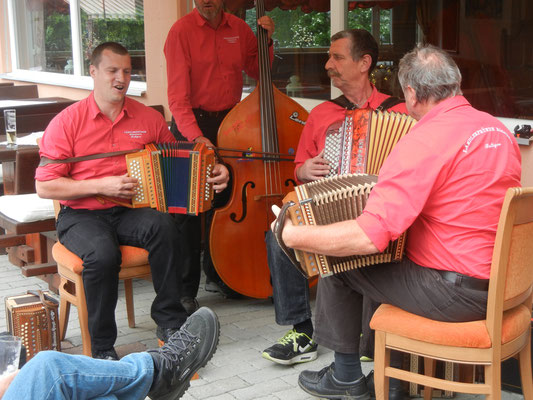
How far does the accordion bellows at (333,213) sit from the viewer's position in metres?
2.58

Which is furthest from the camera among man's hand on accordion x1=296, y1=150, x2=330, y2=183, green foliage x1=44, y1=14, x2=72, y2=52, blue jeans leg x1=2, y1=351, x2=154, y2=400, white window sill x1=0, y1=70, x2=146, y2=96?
green foliage x1=44, y1=14, x2=72, y2=52

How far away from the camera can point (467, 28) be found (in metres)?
4.36

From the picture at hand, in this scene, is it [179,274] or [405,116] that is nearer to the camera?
[405,116]

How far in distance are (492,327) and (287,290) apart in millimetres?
1269

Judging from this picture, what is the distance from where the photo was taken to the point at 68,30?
8992 mm

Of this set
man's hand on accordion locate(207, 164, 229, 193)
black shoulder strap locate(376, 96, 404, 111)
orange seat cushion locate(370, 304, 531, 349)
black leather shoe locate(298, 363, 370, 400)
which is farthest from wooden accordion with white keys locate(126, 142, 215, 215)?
orange seat cushion locate(370, 304, 531, 349)

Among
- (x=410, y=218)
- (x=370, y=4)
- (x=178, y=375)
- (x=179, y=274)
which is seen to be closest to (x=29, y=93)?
(x=370, y=4)

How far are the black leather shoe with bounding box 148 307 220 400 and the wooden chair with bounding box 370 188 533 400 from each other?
72cm

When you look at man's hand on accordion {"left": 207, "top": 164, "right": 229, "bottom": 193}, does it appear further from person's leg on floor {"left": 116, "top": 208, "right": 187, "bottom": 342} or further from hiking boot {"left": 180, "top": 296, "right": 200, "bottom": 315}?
hiking boot {"left": 180, "top": 296, "right": 200, "bottom": 315}

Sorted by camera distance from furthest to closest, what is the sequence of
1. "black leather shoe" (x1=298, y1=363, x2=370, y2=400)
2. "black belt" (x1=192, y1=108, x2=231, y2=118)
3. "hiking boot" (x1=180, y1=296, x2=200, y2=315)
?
"black belt" (x1=192, y1=108, x2=231, y2=118) < "hiking boot" (x1=180, y1=296, x2=200, y2=315) < "black leather shoe" (x1=298, y1=363, x2=370, y2=400)

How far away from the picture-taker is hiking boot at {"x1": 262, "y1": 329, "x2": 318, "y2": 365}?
138 inches

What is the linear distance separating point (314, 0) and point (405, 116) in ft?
7.37

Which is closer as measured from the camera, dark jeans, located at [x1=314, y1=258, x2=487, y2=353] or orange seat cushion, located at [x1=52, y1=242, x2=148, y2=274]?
dark jeans, located at [x1=314, y1=258, x2=487, y2=353]

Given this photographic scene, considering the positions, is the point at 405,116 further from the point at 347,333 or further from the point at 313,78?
the point at 313,78
